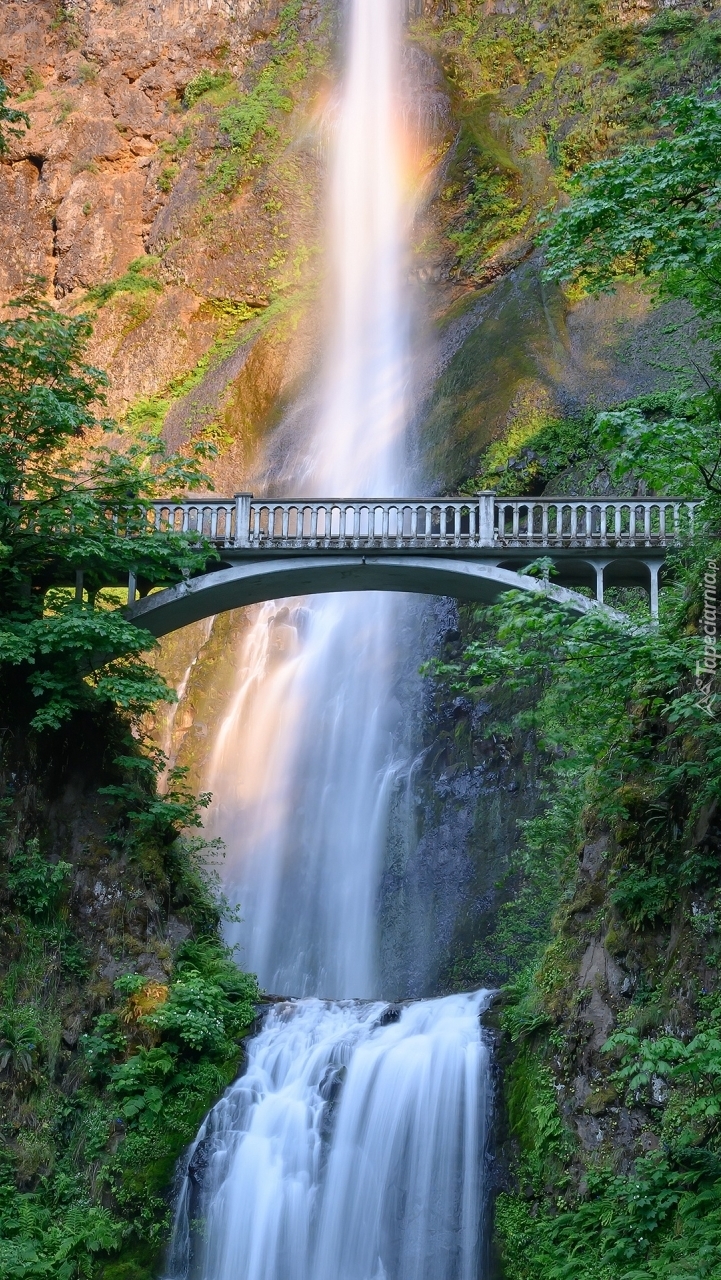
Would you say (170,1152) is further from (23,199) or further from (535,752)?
(23,199)

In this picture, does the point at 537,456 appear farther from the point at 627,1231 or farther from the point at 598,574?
the point at 627,1231

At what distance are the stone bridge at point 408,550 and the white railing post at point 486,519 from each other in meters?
0.01

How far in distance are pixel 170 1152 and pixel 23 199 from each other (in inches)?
1274

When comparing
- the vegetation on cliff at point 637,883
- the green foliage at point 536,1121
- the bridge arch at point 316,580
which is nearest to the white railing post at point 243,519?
the bridge arch at point 316,580

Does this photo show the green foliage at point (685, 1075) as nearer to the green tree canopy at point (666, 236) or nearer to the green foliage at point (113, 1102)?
the green tree canopy at point (666, 236)

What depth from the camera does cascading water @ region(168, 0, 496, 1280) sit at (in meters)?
→ 13.0

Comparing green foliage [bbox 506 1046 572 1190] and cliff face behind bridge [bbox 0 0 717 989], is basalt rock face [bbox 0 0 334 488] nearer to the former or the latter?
cliff face behind bridge [bbox 0 0 717 989]

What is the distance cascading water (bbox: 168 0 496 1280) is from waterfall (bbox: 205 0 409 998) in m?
0.04

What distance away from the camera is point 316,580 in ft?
62.0

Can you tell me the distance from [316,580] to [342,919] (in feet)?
20.9

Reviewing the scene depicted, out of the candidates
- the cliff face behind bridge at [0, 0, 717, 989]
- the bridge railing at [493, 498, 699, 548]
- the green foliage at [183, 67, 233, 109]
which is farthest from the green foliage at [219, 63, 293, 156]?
the bridge railing at [493, 498, 699, 548]

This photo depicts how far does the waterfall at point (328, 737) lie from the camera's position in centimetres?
2162

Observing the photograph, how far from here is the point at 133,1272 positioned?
1318cm

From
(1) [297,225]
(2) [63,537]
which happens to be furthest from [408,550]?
(1) [297,225]
